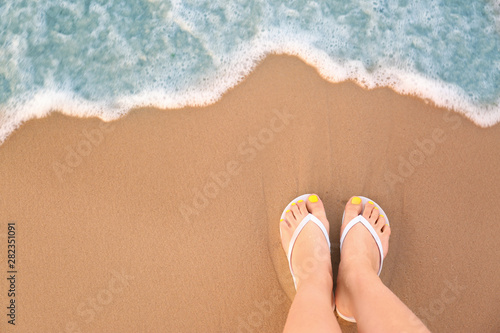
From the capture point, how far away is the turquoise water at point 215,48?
7.35 ft

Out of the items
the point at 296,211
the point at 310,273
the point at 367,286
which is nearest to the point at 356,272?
the point at 367,286

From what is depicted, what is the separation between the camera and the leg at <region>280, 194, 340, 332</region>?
65.2 inches

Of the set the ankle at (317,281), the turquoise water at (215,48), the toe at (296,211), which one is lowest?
the ankle at (317,281)

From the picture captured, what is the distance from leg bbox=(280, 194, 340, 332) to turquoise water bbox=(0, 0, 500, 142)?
2.85ft

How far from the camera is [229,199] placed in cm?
215

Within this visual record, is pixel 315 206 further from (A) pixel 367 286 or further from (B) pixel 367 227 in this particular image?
(A) pixel 367 286

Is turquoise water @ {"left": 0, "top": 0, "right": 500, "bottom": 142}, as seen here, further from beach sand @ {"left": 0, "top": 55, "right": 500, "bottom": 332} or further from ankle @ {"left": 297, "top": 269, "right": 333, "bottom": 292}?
ankle @ {"left": 297, "top": 269, "right": 333, "bottom": 292}

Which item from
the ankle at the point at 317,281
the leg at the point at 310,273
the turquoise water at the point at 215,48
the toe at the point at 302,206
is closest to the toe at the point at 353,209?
the leg at the point at 310,273

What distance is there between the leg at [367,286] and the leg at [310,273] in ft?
0.35

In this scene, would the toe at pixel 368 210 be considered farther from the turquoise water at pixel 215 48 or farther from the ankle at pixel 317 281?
the turquoise water at pixel 215 48

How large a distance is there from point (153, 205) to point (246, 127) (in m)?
0.75

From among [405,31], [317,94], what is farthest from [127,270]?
[405,31]

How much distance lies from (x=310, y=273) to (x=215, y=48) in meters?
1.52

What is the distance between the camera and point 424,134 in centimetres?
217
